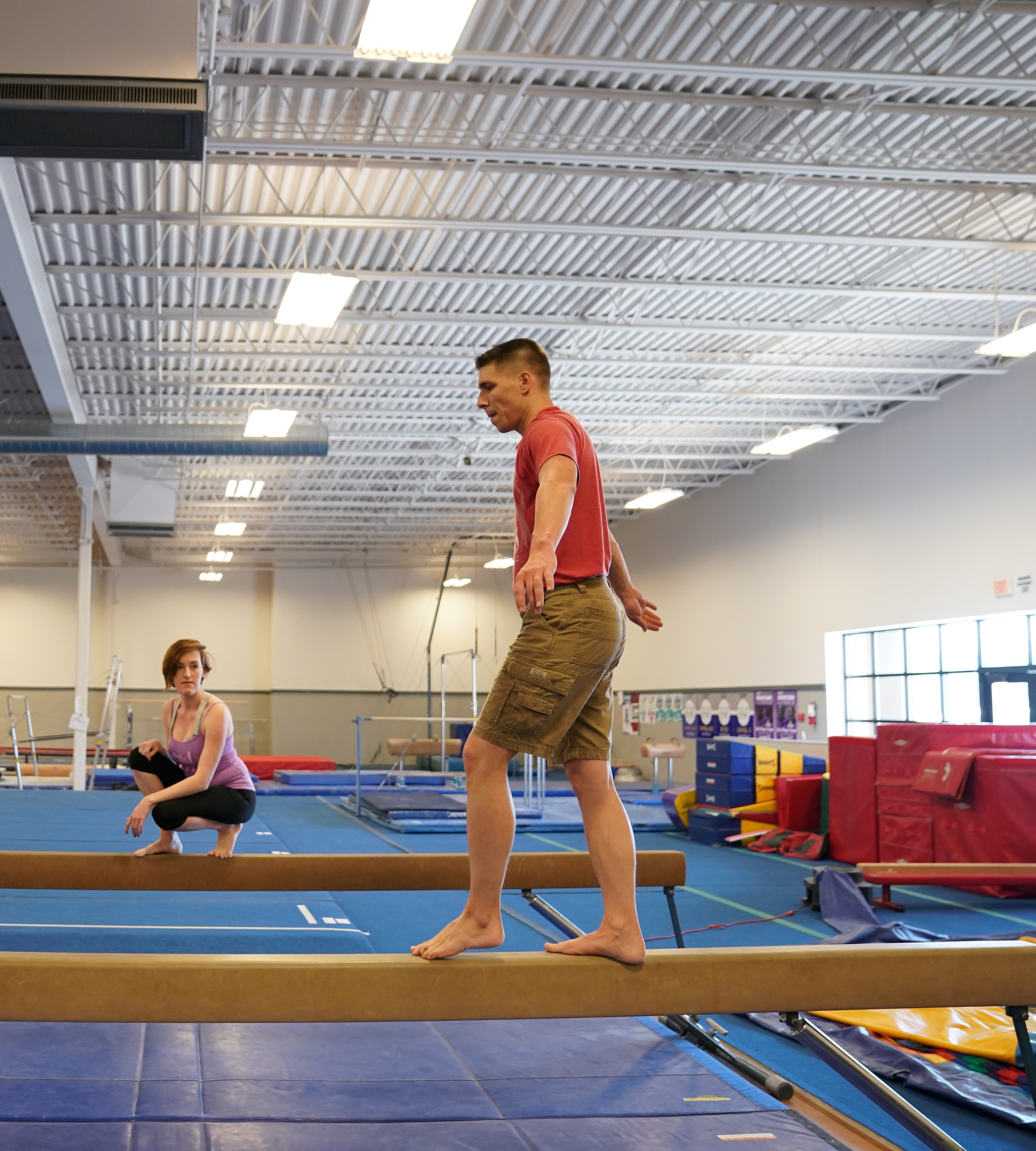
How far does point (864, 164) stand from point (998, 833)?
561cm

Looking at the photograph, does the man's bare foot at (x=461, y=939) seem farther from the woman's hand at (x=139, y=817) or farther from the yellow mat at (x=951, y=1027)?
the yellow mat at (x=951, y=1027)

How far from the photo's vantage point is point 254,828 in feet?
43.4

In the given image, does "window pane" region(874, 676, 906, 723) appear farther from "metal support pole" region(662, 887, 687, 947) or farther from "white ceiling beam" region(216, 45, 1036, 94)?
"metal support pole" region(662, 887, 687, 947)

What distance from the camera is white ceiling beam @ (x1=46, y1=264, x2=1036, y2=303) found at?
10.8m

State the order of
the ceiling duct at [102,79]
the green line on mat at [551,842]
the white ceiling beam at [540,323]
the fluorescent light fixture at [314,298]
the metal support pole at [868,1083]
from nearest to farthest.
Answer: the metal support pole at [868,1083]
the ceiling duct at [102,79]
the fluorescent light fixture at [314,298]
the white ceiling beam at [540,323]
the green line on mat at [551,842]

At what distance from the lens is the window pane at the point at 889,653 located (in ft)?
54.3

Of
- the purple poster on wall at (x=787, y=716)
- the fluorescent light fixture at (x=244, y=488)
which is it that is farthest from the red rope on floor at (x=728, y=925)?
the fluorescent light fixture at (x=244, y=488)

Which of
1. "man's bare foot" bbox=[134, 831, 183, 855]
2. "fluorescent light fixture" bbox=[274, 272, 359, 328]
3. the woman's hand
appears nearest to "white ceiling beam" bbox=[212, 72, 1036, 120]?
"fluorescent light fixture" bbox=[274, 272, 359, 328]

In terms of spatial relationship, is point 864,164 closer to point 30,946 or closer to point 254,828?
point 30,946

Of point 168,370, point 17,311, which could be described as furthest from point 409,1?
point 168,370

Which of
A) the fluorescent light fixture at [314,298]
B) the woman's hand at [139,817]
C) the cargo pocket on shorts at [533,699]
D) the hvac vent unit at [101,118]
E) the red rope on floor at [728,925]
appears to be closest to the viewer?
the cargo pocket on shorts at [533,699]

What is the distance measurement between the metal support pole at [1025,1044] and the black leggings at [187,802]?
323cm

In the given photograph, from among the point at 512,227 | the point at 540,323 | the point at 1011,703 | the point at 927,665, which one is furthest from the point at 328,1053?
the point at 927,665

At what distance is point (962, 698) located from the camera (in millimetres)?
15180
